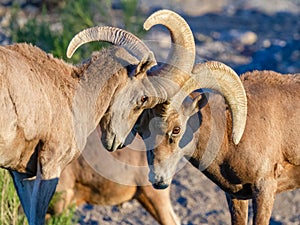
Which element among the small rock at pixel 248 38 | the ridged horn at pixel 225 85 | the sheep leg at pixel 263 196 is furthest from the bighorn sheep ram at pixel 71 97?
the small rock at pixel 248 38

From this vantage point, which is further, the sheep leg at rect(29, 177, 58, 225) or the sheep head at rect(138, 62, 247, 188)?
the sheep leg at rect(29, 177, 58, 225)

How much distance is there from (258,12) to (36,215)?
16.6 m

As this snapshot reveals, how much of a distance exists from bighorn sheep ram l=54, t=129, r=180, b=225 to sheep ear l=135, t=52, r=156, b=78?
1.70 meters

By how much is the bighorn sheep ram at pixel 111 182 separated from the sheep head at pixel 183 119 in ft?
4.60

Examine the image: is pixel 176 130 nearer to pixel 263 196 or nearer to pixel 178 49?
pixel 178 49

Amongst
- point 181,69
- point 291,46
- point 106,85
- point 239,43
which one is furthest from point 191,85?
point 239,43

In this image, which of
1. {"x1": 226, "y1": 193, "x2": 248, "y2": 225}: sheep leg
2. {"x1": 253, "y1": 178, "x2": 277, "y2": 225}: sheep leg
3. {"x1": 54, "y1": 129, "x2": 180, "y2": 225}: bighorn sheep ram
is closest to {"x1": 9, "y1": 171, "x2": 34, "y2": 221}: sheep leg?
{"x1": 54, "y1": 129, "x2": 180, "y2": 225}: bighorn sheep ram

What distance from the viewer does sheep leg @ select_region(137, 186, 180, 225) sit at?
33.3 feet

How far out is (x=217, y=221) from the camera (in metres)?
11.2

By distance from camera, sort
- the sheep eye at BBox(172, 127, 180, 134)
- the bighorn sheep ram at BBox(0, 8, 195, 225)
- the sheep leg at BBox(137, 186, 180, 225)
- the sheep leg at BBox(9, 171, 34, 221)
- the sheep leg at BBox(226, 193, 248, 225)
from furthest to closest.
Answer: the sheep leg at BBox(137, 186, 180, 225), the sheep leg at BBox(226, 193, 248, 225), the sheep leg at BBox(9, 171, 34, 221), the sheep eye at BBox(172, 127, 180, 134), the bighorn sheep ram at BBox(0, 8, 195, 225)

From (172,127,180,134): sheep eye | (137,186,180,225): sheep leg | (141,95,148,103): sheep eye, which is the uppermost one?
(141,95,148,103): sheep eye

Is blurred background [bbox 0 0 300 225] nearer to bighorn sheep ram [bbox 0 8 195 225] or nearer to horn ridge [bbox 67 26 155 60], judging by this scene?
bighorn sheep ram [bbox 0 8 195 225]

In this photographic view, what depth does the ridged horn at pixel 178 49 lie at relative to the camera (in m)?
8.28

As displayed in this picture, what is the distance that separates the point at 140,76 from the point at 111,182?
208 centimetres
